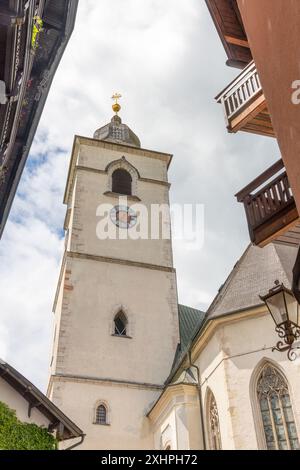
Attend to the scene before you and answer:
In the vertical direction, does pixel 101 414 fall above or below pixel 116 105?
below

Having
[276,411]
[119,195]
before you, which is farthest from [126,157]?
[276,411]

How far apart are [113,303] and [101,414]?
13.9ft

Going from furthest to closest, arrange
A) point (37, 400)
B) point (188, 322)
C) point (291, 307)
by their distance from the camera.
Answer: point (188, 322)
point (37, 400)
point (291, 307)

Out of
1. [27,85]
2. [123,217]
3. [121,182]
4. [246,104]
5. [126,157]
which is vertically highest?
[126,157]

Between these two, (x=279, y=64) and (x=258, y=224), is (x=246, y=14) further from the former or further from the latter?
(x=258, y=224)

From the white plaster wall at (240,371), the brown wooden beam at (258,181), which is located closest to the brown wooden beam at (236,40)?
the brown wooden beam at (258,181)

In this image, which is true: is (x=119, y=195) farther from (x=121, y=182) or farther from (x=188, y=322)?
(x=188, y=322)

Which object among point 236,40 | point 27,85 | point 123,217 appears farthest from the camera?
point 123,217

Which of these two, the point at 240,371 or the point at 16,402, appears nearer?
the point at 16,402

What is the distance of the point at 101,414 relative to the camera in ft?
54.9

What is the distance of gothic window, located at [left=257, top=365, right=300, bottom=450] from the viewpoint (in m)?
10.9

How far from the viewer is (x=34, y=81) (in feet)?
29.2
